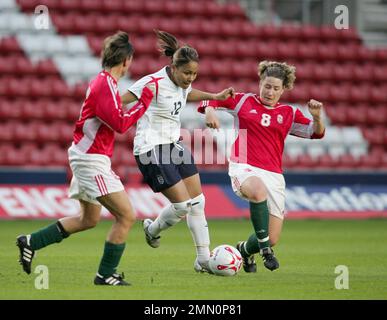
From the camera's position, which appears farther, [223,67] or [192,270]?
[223,67]

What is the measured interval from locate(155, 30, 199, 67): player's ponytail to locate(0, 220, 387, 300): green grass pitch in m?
1.94

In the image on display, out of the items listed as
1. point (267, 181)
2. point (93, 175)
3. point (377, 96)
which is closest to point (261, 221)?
point (267, 181)

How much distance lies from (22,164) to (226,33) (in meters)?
6.38

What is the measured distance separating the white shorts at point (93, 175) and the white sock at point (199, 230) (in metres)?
1.34

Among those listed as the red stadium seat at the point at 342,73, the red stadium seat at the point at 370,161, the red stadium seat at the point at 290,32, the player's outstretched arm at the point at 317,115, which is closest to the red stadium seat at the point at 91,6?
the red stadium seat at the point at 290,32

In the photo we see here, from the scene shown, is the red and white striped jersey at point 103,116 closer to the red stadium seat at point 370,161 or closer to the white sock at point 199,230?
the white sock at point 199,230

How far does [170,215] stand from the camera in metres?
8.68

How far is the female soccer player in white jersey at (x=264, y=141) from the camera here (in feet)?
28.2

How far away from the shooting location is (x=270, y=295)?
22.8 ft

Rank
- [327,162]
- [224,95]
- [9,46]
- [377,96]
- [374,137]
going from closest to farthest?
[224,95], [327,162], [9,46], [374,137], [377,96]

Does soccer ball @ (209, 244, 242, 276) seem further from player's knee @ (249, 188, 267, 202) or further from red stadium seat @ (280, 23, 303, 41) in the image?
red stadium seat @ (280, 23, 303, 41)

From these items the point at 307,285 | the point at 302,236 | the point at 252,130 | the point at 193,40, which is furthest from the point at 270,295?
the point at 193,40

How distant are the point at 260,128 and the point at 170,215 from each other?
121 centimetres

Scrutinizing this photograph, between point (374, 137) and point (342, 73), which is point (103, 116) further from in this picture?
point (342, 73)
